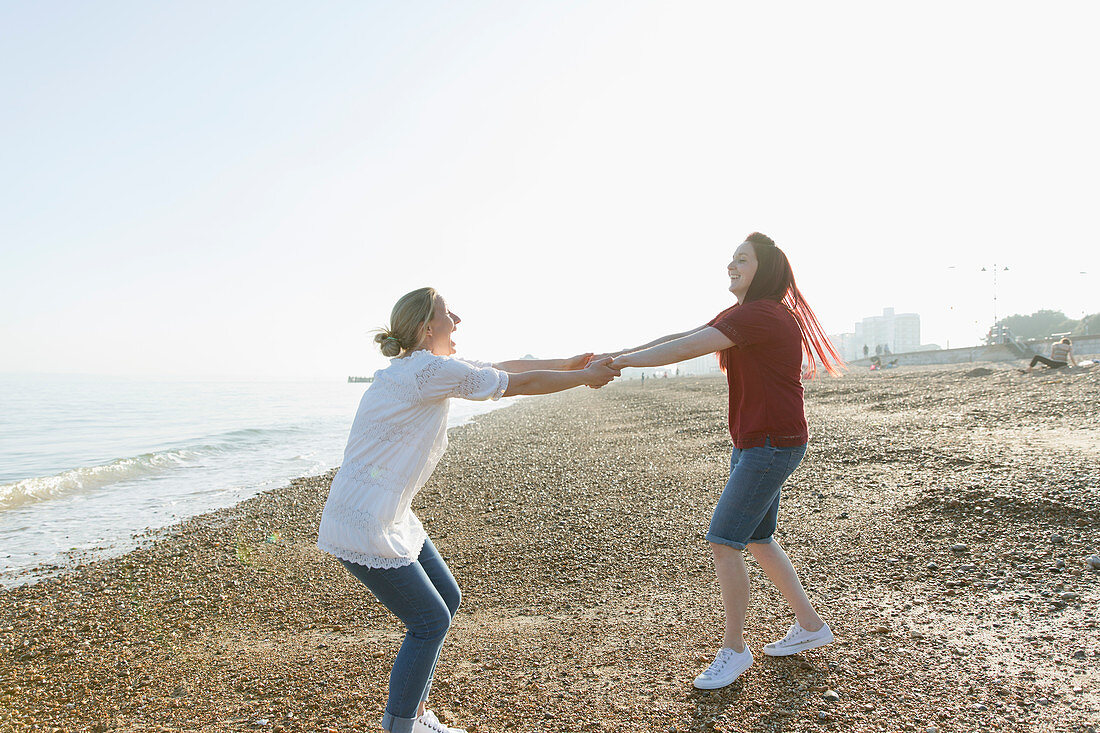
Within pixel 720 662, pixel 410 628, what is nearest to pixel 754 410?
pixel 720 662

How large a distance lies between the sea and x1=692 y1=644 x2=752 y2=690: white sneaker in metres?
8.34

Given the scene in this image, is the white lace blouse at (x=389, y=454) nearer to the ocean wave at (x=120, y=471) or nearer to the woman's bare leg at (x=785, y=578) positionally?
the woman's bare leg at (x=785, y=578)

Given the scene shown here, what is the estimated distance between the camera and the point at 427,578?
9.62 ft

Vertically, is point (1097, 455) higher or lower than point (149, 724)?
higher

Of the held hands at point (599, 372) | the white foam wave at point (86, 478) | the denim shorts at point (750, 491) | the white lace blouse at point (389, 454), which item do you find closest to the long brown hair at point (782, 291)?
the denim shorts at point (750, 491)

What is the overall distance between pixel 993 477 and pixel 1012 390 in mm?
11337

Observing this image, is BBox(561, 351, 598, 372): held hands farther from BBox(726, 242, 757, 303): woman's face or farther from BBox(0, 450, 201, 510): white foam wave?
BBox(0, 450, 201, 510): white foam wave

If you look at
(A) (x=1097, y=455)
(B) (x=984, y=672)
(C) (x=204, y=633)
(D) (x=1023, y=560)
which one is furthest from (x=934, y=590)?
(C) (x=204, y=633)

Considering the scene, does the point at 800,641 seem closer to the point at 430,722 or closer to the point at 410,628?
the point at 430,722

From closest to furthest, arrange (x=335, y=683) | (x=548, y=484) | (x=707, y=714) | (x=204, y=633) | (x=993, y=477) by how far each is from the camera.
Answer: (x=707, y=714) → (x=335, y=683) → (x=204, y=633) → (x=993, y=477) → (x=548, y=484)

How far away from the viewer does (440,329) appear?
314 cm

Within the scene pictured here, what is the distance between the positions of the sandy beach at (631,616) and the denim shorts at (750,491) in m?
0.92

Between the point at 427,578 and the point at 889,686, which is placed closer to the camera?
the point at 427,578

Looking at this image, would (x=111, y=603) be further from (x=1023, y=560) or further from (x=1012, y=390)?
(x=1012, y=390)
